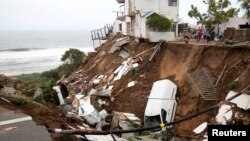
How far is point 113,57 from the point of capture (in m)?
27.3

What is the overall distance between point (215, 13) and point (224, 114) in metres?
16.7

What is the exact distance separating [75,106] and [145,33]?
10.5 meters

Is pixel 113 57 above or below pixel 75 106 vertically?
above

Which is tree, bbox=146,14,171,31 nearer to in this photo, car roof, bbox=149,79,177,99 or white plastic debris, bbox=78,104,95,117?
car roof, bbox=149,79,177,99

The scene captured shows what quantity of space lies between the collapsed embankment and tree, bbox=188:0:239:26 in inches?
336

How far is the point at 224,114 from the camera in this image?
1530 cm

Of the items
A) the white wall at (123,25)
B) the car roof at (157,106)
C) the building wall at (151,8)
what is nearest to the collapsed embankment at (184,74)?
the car roof at (157,106)

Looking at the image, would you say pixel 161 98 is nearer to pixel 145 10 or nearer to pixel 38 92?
pixel 38 92

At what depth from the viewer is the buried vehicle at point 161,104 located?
16.1 meters

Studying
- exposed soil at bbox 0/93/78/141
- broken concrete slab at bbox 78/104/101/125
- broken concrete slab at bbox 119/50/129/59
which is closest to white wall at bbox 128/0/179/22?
broken concrete slab at bbox 119/50/129/59

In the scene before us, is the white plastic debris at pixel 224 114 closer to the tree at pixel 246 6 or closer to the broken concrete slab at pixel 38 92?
the broken concrete slab at pixel 38 92

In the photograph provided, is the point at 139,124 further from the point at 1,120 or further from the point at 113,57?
the point at 113,57

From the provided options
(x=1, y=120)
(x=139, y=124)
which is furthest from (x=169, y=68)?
(x=1, y=120)

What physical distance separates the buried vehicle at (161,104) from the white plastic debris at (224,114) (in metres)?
2.48
